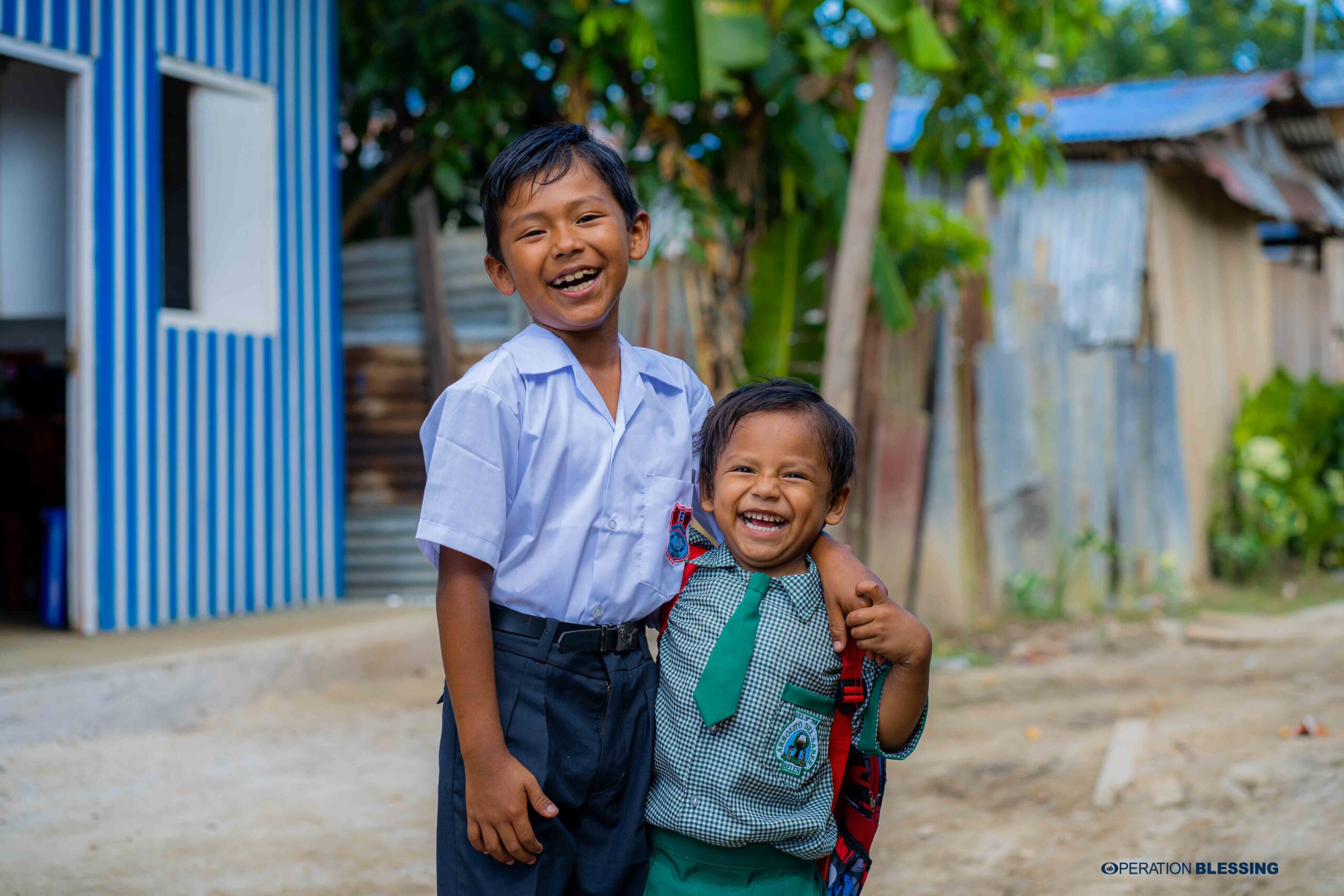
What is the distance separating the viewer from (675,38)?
5.45 m

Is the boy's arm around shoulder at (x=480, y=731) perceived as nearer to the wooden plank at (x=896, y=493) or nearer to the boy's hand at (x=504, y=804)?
the boy's hand at (x=504, y=804)

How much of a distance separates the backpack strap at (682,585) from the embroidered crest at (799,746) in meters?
0.26

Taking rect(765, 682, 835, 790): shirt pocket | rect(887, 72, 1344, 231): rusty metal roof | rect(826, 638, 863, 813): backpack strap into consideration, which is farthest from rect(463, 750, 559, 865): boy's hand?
rect(887, 72, 1344, 231): rusty metal roof

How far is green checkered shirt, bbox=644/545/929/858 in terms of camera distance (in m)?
1.80

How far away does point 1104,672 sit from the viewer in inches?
242

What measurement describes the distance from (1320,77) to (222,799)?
1677 cm

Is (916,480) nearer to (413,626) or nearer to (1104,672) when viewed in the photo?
(1104,672)

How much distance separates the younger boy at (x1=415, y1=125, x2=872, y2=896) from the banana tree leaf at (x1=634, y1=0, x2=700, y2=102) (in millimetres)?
3691

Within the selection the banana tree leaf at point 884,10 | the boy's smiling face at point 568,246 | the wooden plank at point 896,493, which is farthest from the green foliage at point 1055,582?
the boy's smiling face at point 568,246

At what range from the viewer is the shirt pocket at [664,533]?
188 cm

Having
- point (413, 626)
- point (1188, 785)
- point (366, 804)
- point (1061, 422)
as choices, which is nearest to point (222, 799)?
point (366, 804)

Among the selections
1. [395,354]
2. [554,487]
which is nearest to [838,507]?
[554,487]

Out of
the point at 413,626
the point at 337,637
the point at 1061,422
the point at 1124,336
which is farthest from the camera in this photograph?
the point at 1124,336

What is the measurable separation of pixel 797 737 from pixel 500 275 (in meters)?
0.89
